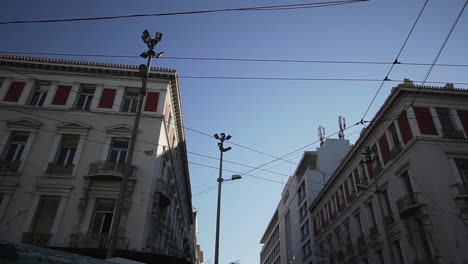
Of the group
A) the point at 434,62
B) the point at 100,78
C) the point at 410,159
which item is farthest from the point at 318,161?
the point at 434,62

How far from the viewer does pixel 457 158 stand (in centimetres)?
2162

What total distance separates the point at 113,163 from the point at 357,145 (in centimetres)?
2126

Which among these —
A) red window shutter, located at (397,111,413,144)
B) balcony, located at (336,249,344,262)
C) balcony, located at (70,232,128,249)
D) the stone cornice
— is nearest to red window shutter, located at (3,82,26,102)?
the stone cornice

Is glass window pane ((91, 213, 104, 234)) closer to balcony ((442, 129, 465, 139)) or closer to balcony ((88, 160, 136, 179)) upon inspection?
balcony ((88, 160, 136, 179))

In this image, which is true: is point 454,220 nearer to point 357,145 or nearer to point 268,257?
point 357,145

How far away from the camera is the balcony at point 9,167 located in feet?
62.5

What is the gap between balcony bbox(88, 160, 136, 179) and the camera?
1870 centimetres

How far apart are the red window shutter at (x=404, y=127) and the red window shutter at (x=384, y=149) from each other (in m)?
2.39

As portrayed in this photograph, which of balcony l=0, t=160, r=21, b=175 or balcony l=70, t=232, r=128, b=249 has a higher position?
balcony l=0, t=160, r=21, b=175

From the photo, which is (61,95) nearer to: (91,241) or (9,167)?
(9,167)

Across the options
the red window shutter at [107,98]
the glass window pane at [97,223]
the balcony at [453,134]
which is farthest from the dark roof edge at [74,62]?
the balcony at [453,134]

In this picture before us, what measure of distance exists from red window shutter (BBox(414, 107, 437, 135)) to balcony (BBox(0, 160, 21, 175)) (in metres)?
25.5

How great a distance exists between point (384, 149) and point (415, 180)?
4.82 m

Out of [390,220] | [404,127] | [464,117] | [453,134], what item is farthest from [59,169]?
[464,117]
